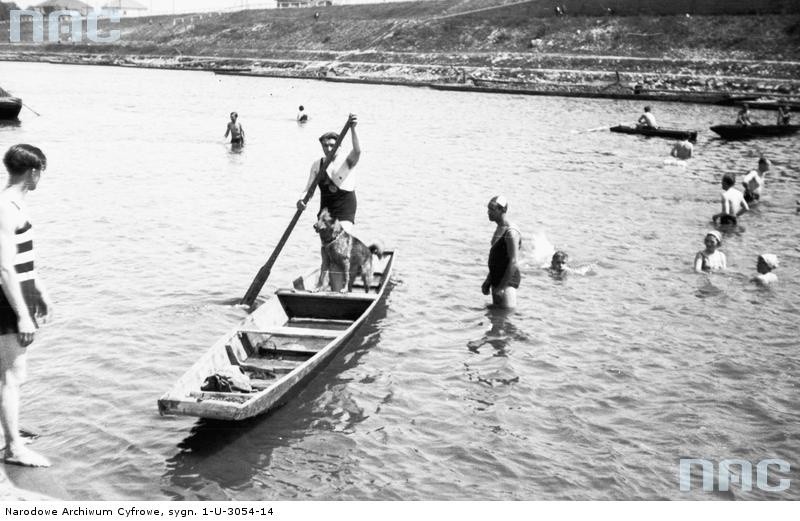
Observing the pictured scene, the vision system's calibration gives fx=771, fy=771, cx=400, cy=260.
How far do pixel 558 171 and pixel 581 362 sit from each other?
19.1 meters

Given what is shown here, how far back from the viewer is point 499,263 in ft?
42.5

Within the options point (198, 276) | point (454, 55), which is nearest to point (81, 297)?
point (198, 276)

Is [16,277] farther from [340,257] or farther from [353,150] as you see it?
[340,257]

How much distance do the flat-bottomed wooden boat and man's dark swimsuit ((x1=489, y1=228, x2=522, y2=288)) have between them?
1.93m

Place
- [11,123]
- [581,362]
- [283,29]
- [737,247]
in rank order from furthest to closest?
[283,29]
[11,123]
[737,247]
[581,362]

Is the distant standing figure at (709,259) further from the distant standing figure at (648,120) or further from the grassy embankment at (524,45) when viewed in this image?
the grassy embankment at (524,45)

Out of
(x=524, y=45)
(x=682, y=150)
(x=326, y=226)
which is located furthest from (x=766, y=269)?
(x=524, y=45)

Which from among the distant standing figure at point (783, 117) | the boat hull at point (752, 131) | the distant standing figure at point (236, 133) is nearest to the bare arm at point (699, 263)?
the distant standing figure at point (236, 133)

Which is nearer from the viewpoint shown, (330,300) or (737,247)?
(330,300)

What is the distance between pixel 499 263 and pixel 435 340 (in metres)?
1.68

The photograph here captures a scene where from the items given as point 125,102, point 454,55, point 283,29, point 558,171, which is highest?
point 283,29

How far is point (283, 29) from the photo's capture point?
109m

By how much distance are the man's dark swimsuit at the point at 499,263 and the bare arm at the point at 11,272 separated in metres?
7.64

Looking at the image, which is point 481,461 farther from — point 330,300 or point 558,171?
point 558,171
